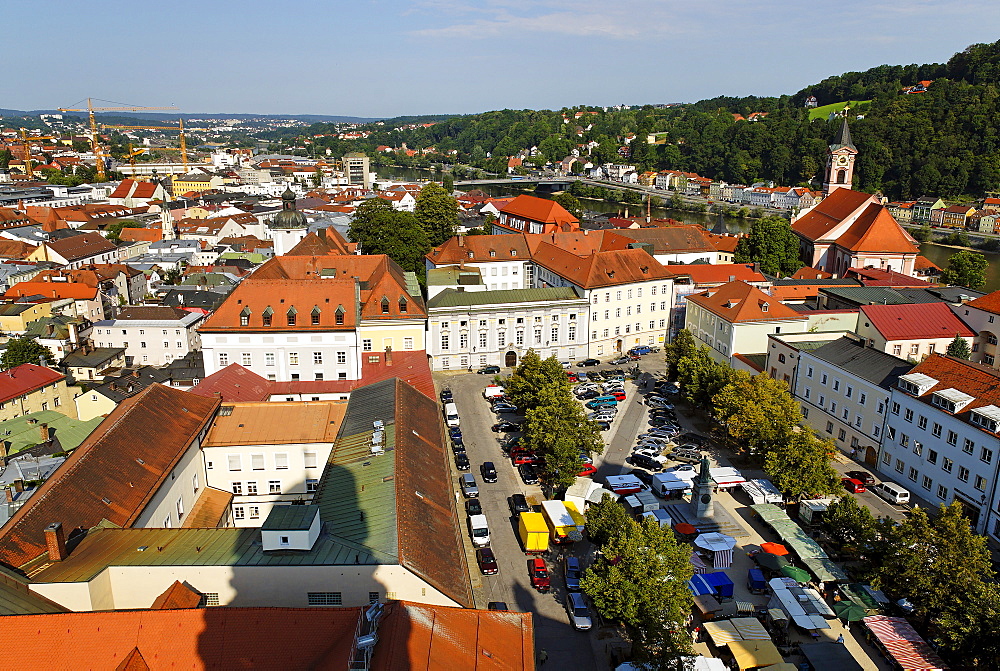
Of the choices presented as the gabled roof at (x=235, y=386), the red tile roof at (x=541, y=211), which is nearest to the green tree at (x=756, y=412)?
the gabled roof at (x=235, y=386)

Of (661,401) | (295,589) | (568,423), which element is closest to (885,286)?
(661,401)

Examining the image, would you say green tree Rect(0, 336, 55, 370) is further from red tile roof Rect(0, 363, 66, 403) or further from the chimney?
the chimney

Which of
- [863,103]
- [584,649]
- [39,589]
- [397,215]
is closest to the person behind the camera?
[39,589]

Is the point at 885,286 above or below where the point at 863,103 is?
below

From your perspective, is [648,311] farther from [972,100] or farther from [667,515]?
[972,100]

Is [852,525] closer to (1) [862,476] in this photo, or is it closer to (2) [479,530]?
(1) [862,476]

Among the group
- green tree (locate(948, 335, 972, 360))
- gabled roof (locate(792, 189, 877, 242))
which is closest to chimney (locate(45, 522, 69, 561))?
green tree (locate(948, 335, 972, 360))

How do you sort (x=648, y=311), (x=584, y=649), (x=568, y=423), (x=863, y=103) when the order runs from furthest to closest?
(x=863, y=103)
(x=648, y=311)
(x=568, y=423)
(x=584, y=649)
